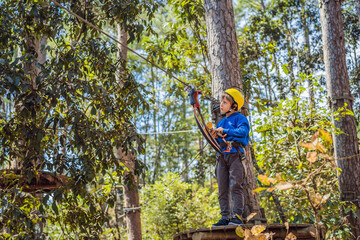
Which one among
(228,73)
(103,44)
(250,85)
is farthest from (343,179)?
(103,44)

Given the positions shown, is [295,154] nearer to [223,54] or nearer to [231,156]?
[223,54]

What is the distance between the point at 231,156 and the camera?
338 cm

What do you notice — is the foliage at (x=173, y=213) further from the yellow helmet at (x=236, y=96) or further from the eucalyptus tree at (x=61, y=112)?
the yellow helmet at (x=236, y=96)

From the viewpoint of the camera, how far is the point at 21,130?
14.2ft

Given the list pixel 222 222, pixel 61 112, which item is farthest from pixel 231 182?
pixel 61 112

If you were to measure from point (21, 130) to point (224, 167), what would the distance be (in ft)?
7.48

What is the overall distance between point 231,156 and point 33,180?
9.46ft

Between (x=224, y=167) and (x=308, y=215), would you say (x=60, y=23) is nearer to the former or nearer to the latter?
(x=224, y=167)

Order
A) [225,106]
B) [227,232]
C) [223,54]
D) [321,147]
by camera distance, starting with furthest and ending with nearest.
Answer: [223,54] < [225,106] < [227,232] < [321,147]

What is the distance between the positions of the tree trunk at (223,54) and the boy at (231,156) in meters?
0.31

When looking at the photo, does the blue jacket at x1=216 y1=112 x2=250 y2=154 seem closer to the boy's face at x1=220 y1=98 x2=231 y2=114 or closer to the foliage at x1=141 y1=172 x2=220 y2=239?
the boy's face at x1=220 y1=98 x2=231 y2=114

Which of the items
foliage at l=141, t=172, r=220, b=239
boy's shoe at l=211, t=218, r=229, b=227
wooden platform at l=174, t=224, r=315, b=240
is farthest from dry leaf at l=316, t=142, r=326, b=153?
foliage at l=141, t=172, r=220, b=239

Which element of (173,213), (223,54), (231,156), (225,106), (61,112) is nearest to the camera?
(231,156)

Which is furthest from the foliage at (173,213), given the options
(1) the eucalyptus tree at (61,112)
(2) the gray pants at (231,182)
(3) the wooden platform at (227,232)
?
(3) the wooden platform at (227,232)
